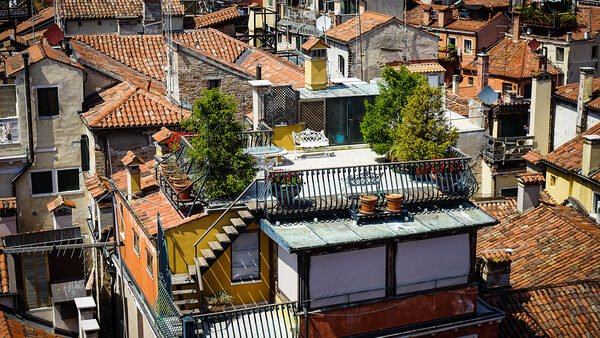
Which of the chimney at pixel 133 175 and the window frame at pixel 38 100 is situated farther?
the window frame at pixel 38 100

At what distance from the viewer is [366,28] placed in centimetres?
4181

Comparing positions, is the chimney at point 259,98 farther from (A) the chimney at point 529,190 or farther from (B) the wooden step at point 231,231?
(A) the chimney at point 529,190

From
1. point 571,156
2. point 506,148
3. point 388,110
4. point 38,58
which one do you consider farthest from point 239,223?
point 506,148

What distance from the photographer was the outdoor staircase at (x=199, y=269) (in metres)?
19.6

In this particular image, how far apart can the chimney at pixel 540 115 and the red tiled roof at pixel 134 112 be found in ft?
46.5

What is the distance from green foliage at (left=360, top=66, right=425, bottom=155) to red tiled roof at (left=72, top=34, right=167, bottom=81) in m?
13.3

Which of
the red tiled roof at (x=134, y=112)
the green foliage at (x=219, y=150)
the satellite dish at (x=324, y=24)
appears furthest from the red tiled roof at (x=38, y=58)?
the satellite dish at (x=324, y=24)

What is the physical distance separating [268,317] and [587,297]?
8318 mm

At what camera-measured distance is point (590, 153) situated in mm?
30391

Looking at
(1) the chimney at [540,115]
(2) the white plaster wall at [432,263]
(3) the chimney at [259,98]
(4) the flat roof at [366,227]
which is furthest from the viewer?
(1) the chimney at [540,115]

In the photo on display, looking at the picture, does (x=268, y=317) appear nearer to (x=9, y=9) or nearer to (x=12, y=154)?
(x=12, y=154)

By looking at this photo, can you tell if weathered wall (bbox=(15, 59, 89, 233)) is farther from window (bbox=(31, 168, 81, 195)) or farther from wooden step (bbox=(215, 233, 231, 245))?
wooden step (bbox=(215, 233, 231, 245))

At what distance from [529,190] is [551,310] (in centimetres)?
648

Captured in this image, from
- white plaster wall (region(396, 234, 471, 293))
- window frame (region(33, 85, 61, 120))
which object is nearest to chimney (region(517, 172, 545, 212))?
white plaster wall (region(396, 234, 471, 293))
